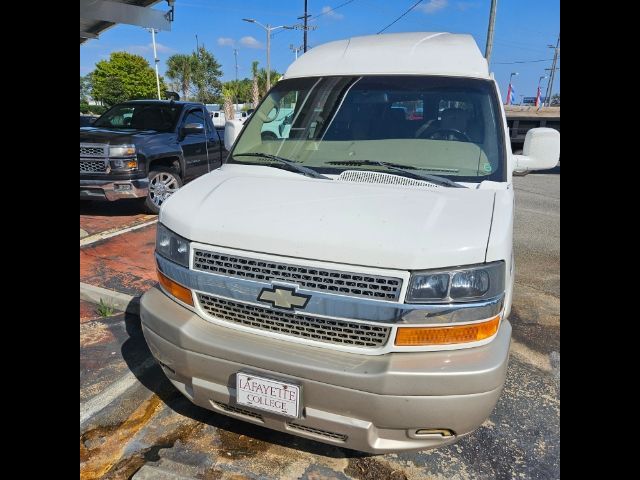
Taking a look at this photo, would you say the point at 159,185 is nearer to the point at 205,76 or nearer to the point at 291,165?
the point at 291,165

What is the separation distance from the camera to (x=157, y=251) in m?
2.48

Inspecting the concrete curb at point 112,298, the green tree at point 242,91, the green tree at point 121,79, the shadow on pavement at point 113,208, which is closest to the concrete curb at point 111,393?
the concrete curb at point 112,298

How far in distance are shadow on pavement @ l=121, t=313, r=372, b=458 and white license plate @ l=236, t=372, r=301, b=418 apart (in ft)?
2.16

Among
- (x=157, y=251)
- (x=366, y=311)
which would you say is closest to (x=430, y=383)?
(x=366, y=311)

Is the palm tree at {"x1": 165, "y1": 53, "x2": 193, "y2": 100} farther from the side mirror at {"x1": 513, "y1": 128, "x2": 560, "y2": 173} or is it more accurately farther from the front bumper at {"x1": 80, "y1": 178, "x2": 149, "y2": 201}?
the side mirror at {"x1": 513, "y1": 128, "x2": 560, "y2": 173}

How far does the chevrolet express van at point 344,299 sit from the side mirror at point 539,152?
42cm

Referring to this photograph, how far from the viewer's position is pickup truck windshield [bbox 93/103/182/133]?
7.88 metres

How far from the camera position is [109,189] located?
673 cm

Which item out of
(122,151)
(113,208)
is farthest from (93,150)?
(113,208)

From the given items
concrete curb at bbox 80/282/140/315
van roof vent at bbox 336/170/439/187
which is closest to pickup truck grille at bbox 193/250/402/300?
van roof vent at bbox 336/170/439/187

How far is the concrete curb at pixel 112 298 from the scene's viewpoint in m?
4.15

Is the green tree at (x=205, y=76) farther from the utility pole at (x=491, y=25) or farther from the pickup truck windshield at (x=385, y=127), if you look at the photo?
the pickup truck windshield at (x=385, y=127)

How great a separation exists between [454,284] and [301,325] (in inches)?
27.4
